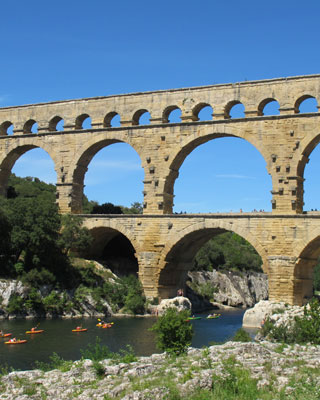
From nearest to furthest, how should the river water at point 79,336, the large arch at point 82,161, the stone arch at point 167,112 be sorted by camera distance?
the river water at point 79,336
the stone arch at point 167,112
the large arch at point 82,161

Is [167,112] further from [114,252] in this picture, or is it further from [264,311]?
[264,311]

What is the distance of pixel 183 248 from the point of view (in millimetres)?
32844

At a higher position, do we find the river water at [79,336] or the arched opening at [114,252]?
the arched opening at [114,252]

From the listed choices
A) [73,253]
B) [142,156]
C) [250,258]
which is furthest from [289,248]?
[250,258]

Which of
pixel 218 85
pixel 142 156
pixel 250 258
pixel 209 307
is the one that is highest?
pixel 218 85

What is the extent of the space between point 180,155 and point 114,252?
9.23 m

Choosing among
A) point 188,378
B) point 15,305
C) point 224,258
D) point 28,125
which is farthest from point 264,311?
point 224,258

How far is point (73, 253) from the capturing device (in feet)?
115

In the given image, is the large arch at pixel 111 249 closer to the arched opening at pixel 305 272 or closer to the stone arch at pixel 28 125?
the stone arch at pixel 28 125

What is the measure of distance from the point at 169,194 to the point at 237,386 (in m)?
22.0

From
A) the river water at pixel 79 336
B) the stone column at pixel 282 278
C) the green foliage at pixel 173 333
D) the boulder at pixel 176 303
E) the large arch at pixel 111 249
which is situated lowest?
the river water at pixel 79 336

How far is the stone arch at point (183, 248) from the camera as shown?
98.1ft

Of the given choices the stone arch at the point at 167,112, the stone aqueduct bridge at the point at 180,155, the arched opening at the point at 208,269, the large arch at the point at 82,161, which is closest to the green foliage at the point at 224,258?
the arched opening at the point at 208,269

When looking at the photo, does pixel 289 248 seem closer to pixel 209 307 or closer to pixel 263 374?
pixel 209 307
